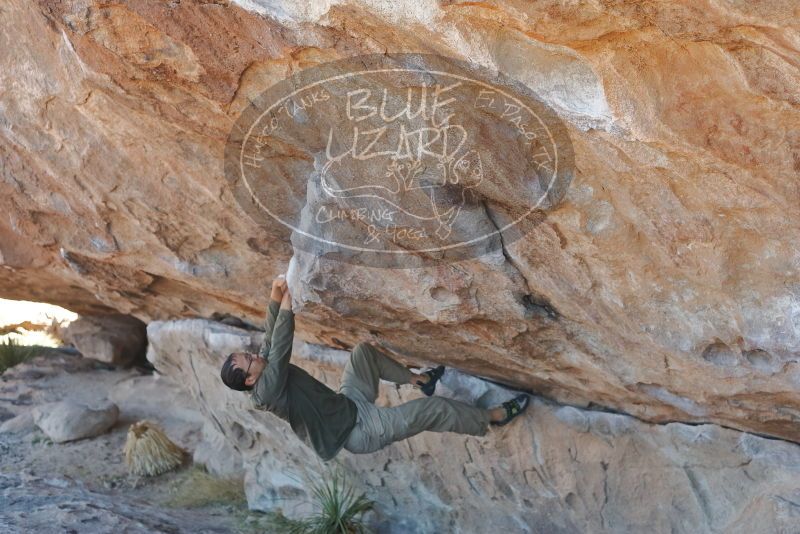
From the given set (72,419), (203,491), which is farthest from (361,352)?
(72,419)

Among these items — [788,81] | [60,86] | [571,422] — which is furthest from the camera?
[571,422]

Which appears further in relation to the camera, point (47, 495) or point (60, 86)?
point (47, 495)

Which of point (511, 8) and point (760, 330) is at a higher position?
point (511, 8)

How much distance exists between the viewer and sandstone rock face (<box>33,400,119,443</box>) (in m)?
6.55

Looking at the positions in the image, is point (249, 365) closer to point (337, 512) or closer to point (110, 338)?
point (337, 512)

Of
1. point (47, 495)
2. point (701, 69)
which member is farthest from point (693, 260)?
point (47, 495)

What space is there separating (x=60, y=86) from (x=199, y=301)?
2085mm

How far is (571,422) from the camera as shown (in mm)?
4145

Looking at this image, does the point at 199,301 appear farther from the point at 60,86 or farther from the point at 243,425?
the point at 60,86

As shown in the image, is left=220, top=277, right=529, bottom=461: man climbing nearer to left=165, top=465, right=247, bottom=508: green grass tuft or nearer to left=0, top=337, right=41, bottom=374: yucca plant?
left=165, top=465, right=247, bottom=508: green grass tuft

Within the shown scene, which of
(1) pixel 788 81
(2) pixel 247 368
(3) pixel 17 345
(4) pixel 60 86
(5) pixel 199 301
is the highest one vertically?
(1) pixel 788 81

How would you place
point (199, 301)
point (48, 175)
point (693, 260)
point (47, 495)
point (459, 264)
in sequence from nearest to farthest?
1. point (693, 260)
2. point (459, 264)
3. point (48, 175)
4. point (47, 495)
5. point (199, 301)

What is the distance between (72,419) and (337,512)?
2737 millimetres

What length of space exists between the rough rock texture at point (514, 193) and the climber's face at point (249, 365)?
0.39 metres
